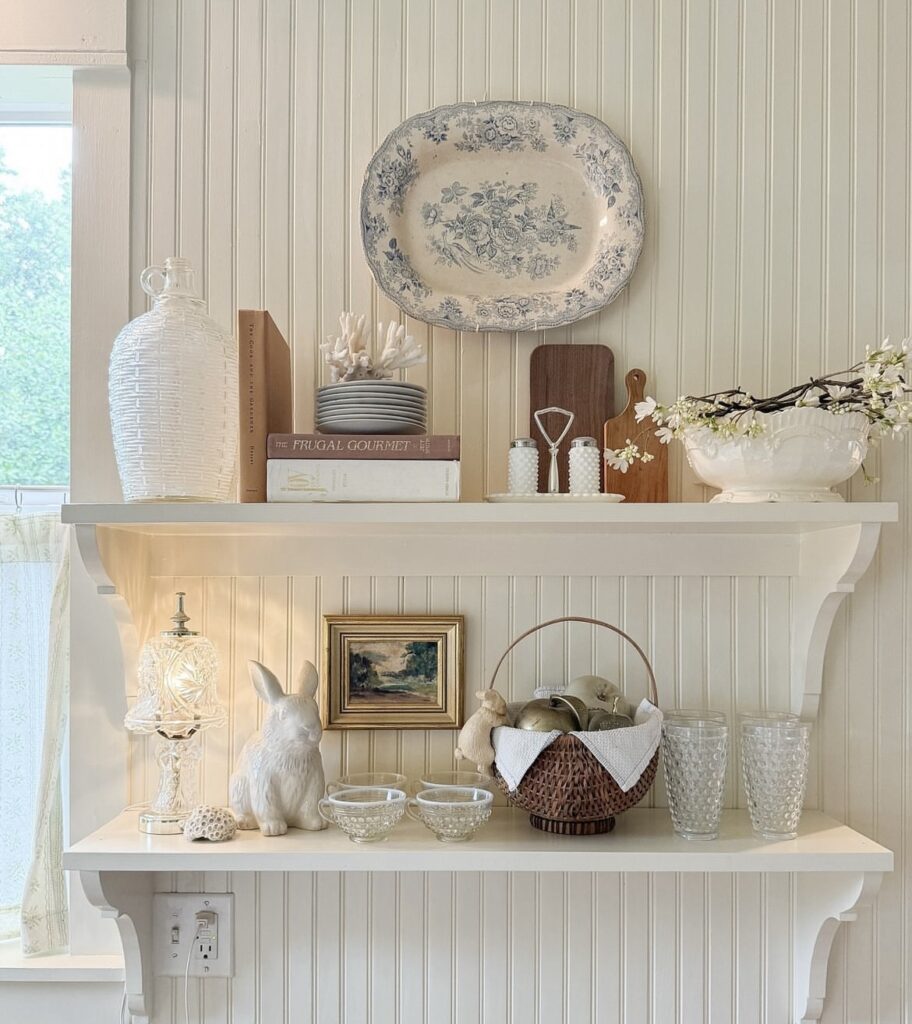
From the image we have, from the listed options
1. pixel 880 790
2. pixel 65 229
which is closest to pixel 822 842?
pixel 880 790

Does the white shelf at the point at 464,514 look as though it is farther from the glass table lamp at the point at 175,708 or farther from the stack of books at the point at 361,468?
the glass table lamp at the point at 175,708

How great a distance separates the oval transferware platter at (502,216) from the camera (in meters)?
1.27

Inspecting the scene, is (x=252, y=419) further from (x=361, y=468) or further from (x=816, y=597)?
(x=816, y=597)

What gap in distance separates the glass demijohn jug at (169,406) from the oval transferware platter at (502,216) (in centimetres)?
29

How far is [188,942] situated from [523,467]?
76 centimetres

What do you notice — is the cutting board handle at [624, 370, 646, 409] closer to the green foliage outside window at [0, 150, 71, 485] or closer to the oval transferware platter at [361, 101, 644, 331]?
the oval transferware platter at [361, 101, 644, 331]

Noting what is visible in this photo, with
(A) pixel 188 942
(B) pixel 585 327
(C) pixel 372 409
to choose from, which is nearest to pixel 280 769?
(A) pixel 188 942

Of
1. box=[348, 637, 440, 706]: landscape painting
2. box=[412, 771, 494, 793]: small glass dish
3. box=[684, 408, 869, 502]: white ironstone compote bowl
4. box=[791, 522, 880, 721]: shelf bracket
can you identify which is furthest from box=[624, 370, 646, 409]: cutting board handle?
box=[412, 771, 494, 793]: small glass dish

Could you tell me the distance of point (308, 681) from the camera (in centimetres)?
117

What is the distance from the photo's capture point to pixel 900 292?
1.29 metres

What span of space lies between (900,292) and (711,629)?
0.52 metres

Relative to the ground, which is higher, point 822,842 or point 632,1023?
point 822,842

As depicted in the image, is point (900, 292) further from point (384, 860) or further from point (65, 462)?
point (65, 462)

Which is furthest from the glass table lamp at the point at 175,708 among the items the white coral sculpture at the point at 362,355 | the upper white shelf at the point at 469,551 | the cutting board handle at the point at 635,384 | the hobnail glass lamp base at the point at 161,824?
the cutting board handle at the point at 635,384
